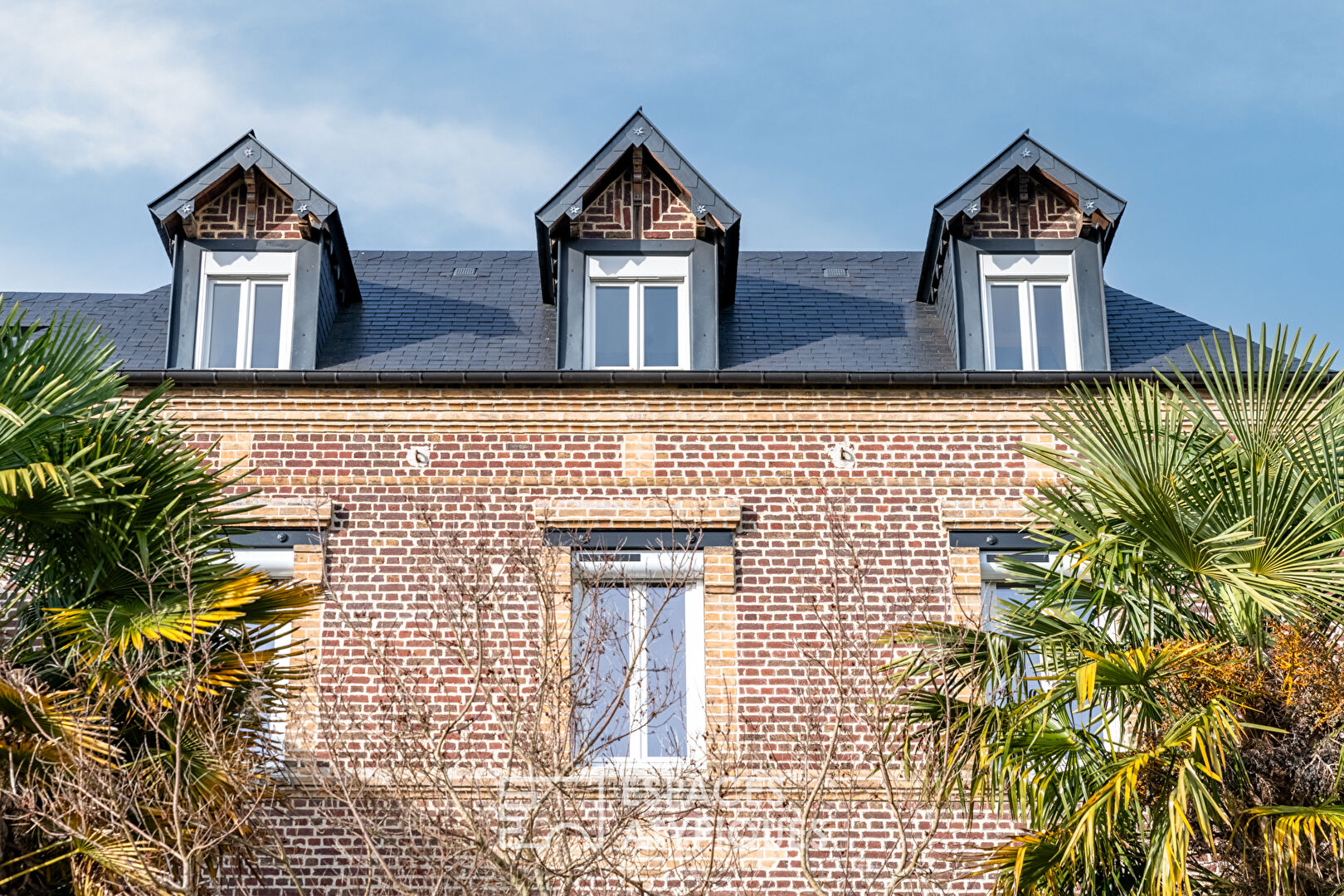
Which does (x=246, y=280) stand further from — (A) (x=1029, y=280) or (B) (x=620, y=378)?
(A) (x=1029, y=280)

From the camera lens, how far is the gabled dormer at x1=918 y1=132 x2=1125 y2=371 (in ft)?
47.6

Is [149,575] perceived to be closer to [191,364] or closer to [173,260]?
[191,364]

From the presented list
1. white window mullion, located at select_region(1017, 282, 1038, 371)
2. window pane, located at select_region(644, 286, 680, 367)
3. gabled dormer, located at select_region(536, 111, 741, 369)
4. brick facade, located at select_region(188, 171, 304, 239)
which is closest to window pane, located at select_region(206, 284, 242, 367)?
brick facade, located at select_region(188, 171, 304, 239)

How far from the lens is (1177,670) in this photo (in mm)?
9656

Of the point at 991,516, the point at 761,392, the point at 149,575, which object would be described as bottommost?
the point at 149,575

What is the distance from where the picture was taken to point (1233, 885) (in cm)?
948

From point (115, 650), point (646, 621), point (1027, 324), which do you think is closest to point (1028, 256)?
point (1027, 324)

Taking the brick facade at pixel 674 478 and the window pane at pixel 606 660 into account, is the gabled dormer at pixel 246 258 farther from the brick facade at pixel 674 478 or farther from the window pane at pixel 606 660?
the window pane at pixel 606 660

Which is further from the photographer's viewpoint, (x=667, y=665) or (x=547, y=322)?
(x=547, y=322)

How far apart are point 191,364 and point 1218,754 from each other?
31.1 ft

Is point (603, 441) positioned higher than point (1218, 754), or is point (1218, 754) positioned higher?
point (603, 441)

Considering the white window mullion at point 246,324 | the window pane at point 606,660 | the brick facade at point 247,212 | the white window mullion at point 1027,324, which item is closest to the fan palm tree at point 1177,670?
the window pane at point 606,660

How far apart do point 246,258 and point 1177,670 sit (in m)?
9.33

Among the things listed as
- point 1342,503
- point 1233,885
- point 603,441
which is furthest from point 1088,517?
point 603,441
